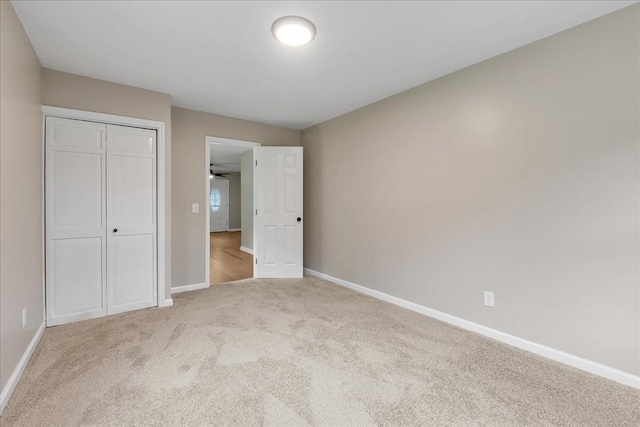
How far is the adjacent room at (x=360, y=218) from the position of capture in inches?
71.4

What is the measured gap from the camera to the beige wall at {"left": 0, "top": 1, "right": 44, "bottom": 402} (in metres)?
1.75

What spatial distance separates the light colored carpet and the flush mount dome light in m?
2.38

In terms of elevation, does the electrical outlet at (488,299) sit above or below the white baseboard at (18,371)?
above

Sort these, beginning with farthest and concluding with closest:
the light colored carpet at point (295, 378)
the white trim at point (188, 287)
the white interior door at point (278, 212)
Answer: the white interior door at point (278, 212), the white trim at point (188, 287), the light colored carpet at point (295, 378)

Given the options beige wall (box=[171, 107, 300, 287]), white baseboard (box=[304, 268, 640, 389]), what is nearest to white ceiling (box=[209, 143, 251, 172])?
beige wall (box=[171, 107, 300, 287])

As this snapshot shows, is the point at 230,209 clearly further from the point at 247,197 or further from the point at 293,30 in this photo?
the point at 293,30

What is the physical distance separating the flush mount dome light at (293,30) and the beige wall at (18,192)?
163 centimetres

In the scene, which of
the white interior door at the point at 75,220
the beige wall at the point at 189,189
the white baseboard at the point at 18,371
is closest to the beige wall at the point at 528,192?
the beige wall at the point at 189,189

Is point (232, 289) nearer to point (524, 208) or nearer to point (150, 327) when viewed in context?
point (150, 327)

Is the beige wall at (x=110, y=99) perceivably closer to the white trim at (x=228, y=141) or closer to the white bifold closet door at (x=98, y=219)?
the white bifold closet door at (x=98, y=219)

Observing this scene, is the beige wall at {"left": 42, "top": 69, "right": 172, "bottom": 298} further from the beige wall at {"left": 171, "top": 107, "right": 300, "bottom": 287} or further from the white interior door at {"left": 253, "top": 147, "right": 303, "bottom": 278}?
the white interior door at {"left": 253, "top": 147, "right": 303, "bottom": 278}

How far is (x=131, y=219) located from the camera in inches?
125

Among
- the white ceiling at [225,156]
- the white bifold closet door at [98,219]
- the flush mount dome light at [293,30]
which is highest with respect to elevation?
the white ceiling at [225,156]

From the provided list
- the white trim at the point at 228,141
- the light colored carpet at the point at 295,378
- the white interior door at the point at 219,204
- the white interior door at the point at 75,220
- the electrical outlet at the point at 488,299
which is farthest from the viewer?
the white interior door at the point at 219,204
